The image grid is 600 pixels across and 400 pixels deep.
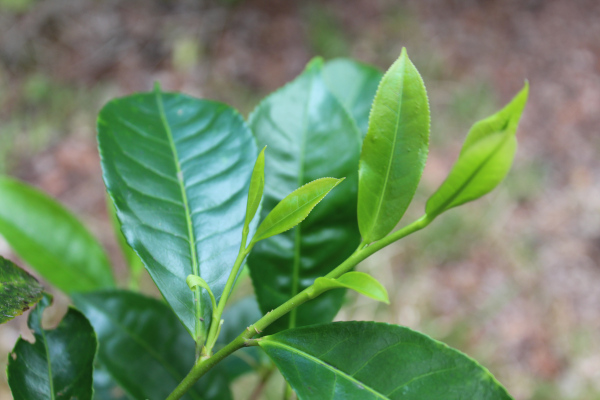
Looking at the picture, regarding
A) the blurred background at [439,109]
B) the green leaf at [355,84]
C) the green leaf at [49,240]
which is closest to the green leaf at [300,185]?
the green leaf at [355,84]

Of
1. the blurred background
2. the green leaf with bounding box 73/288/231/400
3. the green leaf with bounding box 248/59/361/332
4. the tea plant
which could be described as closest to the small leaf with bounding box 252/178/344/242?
the tea plant

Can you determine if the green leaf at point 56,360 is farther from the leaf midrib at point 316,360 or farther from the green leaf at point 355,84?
the green leaf at point 355,84

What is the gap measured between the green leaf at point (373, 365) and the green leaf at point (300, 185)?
0.40 ft

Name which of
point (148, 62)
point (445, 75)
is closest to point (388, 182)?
point (148, 62)

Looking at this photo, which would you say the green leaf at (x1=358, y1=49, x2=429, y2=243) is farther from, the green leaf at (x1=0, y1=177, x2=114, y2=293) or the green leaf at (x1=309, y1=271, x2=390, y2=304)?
the green leaf at (x1=0, y1=177, x2=114, y2=293)

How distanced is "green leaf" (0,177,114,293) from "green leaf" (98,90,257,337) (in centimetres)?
28

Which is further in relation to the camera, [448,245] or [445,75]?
[445,75]

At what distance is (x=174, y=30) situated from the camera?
2.64 meters

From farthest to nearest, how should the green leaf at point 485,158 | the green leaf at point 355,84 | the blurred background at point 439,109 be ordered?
the blurred background at point 439,109 → the green leaf at point 355,84 → the green leaf at point 485,158

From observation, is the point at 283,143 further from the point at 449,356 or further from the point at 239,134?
the point at 449,356

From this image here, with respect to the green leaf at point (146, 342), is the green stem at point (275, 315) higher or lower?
higher

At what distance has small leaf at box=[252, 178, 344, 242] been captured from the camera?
0.35m

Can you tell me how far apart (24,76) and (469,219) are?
2.22 m

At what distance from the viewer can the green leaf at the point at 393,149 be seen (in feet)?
1.17
